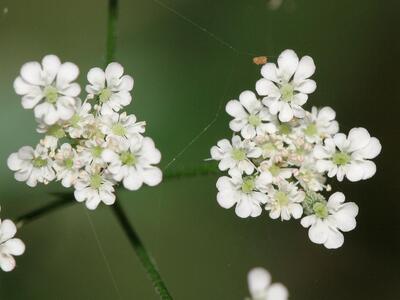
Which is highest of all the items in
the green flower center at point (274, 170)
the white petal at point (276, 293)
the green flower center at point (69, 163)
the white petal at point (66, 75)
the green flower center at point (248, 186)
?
the white petal at point (66, 75)

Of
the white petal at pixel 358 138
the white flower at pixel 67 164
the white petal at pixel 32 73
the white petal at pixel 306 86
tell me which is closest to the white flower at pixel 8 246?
the white flower at pixel 67 164

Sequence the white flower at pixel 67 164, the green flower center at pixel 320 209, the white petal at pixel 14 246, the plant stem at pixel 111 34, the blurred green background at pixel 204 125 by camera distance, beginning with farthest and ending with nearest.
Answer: the blurred green background at pixel 204 125 → the plant stem at pixel 111 34 → the green flower center at pixel 320 209 → the white petal at pixel 14 246 → the white flower at pixel 67 164

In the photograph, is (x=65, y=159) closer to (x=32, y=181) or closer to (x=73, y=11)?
(x=32, y=181)

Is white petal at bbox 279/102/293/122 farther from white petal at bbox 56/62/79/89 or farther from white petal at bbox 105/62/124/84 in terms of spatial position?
white petal at bbox 56/62/79/89

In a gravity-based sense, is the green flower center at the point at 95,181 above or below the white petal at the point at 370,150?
above

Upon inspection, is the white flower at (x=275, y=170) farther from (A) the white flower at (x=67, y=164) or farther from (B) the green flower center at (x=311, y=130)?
(A) the white flower at (x=67, y=164)

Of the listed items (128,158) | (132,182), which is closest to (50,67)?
(128,158)

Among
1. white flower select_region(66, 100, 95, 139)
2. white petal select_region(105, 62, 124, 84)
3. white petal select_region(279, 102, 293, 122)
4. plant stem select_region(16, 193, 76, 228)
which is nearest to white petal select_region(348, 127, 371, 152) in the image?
white petal select_region(279, 102, 293, 122)
